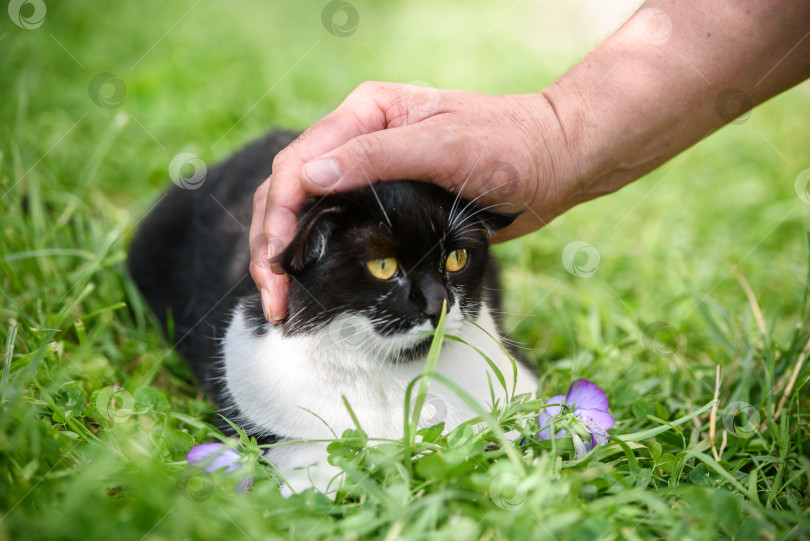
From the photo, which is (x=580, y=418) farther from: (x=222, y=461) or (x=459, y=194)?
(x=222, y=461)

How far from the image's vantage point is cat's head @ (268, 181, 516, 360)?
138 centimetres

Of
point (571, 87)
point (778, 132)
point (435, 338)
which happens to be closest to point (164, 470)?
point (435, 338)

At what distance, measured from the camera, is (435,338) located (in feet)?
4.36

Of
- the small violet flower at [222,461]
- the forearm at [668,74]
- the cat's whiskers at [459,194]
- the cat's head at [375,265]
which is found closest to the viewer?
the small violet flower at [222,461]

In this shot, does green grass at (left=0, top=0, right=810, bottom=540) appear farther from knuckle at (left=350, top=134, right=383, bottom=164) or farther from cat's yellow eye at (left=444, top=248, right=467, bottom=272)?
knuckle at (left=350, top=134, right=383, bottom=164)

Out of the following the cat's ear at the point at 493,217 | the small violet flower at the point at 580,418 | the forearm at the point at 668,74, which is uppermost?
the forearm at the point at 668,74

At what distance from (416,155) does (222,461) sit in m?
0.85

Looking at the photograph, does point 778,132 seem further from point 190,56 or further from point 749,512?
point 190,56

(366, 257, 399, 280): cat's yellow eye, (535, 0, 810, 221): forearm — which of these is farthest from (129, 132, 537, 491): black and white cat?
(535, 0, 810, 221): forearm

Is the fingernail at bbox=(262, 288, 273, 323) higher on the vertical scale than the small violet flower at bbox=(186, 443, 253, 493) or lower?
higher

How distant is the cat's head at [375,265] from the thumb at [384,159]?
3cm

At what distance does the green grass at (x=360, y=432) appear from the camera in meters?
1.17

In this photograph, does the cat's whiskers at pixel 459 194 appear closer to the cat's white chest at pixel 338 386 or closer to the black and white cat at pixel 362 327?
the black and white cat at pixel 362 327

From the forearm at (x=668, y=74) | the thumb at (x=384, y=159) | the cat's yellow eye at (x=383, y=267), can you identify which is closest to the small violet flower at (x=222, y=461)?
the cat's yellow eye at (x=383, y=267)
